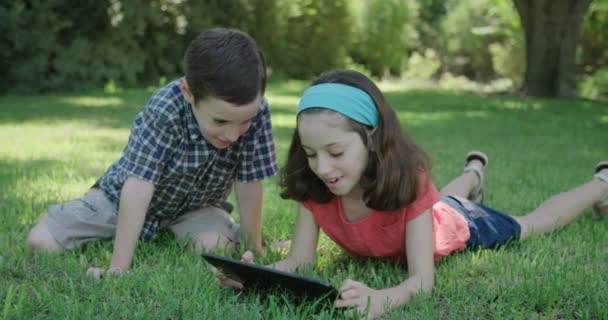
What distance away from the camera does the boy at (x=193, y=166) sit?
273 cm

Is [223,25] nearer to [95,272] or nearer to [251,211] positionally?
[251,211]

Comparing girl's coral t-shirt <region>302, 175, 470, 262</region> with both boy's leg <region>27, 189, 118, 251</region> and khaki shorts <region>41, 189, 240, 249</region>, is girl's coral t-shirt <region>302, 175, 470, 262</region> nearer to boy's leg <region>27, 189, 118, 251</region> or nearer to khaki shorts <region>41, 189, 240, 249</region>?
khaki shorts <region>41, 189, 240, 249</region>

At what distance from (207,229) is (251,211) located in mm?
220

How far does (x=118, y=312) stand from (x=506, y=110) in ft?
31.9

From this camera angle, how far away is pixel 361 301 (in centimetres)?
227

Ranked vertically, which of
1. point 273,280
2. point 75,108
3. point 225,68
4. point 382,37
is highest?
point 225,68

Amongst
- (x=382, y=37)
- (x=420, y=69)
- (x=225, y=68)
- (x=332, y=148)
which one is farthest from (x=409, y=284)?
(x=420, y=69)

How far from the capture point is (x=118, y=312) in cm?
227

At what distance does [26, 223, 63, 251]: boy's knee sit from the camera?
10.1ft

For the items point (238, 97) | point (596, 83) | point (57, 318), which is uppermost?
point (238, 97)

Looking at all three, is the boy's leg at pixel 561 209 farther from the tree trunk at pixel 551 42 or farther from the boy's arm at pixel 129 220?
the tree trunk at pixel 551 42

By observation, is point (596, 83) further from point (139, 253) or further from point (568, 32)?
point (139, 253)

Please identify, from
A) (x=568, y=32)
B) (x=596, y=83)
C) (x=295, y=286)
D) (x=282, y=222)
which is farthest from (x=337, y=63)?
(x=295, y=286)

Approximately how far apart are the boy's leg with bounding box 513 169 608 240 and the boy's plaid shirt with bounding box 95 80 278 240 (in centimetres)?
124
